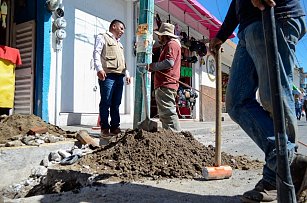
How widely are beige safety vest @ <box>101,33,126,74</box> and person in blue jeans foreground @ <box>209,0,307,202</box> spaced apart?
9.17 feet

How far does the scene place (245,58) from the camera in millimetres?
2104

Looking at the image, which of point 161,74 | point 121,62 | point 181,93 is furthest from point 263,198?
point 181,93

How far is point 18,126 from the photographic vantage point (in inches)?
172

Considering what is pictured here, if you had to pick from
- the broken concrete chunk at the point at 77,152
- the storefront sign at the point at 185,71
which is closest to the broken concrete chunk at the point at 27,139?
the broken concrete chunk at the point at 77,152

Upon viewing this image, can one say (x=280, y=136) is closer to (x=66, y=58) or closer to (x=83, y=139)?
(x=83, y=139)

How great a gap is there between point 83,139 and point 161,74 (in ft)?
4.55

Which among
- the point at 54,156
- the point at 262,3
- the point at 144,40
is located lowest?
the point at 54,156

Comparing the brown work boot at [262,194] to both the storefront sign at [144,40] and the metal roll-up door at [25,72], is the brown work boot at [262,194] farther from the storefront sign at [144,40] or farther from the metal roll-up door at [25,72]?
the metal roll-up door at [25,72]

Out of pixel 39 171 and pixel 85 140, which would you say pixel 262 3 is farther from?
pixel 85 140

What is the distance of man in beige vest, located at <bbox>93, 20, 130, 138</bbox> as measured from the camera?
4547 mm

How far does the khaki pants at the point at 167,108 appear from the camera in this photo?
428 centimetres

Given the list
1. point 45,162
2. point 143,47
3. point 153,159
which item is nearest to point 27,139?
point 45,162

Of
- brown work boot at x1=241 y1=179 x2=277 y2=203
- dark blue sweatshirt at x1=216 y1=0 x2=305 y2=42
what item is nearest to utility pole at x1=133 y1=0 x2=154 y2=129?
dark blue sweatshirt at x1=216 y1=0 x2=305 y2=42

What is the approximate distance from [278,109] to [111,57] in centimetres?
358
